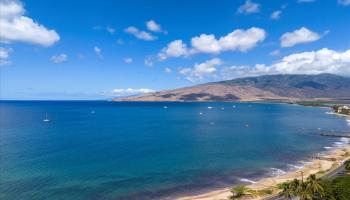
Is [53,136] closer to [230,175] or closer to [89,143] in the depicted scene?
[89,143]

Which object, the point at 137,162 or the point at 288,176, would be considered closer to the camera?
the point at 288,176

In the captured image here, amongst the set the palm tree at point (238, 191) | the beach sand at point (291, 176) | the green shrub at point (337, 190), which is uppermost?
the green shrub at point (337, 190)

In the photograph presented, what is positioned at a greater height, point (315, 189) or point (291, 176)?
point (315, 189)

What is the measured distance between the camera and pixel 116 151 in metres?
120

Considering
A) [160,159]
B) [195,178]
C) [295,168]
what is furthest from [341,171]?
[160,159]

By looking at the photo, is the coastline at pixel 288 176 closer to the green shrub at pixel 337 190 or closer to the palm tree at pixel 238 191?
the palm tree at pixel 238 191

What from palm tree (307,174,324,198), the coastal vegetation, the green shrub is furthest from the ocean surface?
palm tree (307,174,324,198)

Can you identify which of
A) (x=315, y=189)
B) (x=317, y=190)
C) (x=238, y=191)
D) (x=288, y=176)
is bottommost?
(x=288, y=176)

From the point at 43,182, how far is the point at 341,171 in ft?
259

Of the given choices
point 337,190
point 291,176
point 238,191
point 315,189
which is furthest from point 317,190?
point 291,176

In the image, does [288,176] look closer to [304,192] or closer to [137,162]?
[304,192]

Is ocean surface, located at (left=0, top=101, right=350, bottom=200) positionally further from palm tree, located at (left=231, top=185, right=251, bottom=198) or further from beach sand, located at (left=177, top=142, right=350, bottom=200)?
palm tree, located at (left=231, top=185, right=251, bottom=198)

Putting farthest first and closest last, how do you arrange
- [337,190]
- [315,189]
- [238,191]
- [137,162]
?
[137,162] < [238,191] < [337,190] < [315,189]

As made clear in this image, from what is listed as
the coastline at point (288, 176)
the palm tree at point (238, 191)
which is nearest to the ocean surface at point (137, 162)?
the coastline at point (288, 176)
